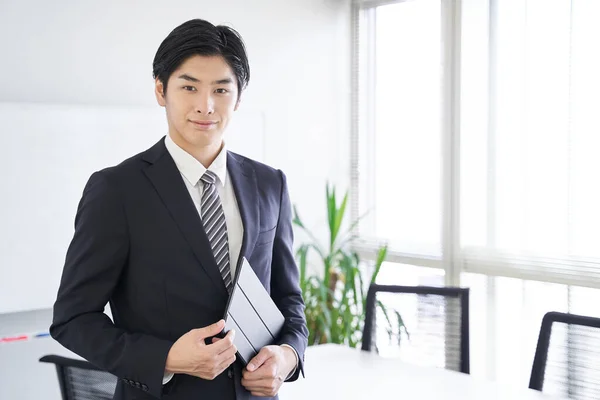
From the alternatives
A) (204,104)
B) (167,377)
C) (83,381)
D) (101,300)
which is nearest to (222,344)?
(167,377)

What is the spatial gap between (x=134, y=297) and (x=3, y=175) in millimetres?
2244

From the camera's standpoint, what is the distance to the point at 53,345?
377 centimetres

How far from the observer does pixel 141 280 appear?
5.16 feet

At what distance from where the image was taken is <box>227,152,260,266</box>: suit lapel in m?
1.67

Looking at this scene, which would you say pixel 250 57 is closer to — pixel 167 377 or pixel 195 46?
pixel 195 46

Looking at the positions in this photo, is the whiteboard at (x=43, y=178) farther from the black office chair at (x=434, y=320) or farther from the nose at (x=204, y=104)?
the nose at (x=204, y=104)

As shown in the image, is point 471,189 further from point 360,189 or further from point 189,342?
point 189,342

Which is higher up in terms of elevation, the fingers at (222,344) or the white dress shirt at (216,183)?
the white dress shirt at (216,183)

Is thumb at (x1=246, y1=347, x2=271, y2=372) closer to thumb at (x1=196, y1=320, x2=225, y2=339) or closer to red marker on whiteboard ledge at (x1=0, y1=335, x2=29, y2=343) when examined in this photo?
thumb at (x1=196, y1=320, x2=225, y2=339)

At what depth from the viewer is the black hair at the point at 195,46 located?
162 cm

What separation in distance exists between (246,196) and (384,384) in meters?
1.11

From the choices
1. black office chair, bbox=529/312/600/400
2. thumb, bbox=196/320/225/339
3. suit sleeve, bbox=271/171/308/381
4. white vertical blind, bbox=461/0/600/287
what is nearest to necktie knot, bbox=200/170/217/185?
suit sleeve, bbox=271/171/308/381

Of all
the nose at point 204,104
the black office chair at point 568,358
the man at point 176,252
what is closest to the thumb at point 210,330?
the man at point 176,252

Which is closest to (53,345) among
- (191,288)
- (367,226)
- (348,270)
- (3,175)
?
(3,175)
